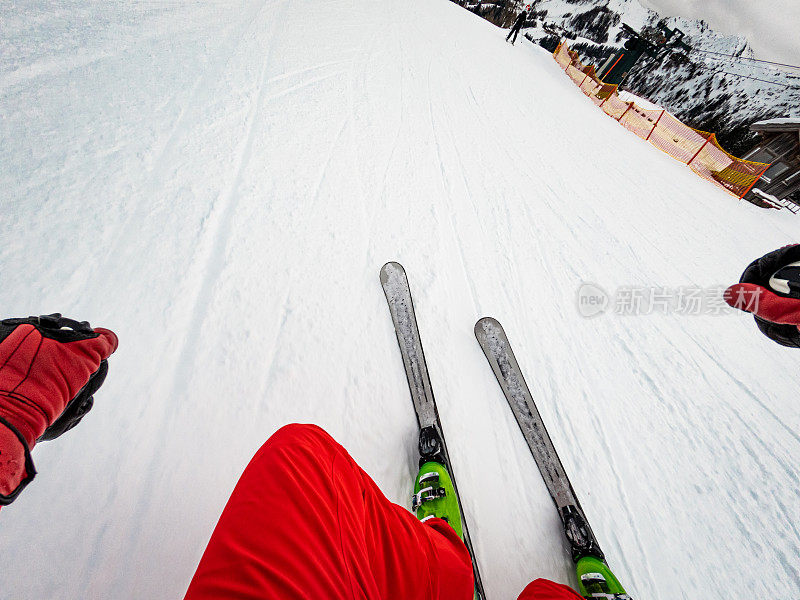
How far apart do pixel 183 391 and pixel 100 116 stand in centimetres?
310

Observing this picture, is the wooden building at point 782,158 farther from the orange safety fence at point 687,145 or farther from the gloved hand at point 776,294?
the gloved hand at point 776,294

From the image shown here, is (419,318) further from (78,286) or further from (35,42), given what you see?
(35,42)

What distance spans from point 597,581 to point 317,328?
2.22 m

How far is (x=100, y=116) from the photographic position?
3055mm

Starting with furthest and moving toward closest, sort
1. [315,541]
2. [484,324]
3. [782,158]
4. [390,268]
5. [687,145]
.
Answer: [782,158] < [687,145] < [390,268] < [484,324] < [315,541]

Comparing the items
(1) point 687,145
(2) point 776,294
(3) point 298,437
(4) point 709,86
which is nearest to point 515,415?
(2) point 776,294

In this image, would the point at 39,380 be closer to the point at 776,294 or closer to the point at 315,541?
the point at 315,541

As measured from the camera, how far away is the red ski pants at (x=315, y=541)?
2.40 ft

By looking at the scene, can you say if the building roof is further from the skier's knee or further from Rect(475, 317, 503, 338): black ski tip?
the skier's knee

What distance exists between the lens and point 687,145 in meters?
10.0

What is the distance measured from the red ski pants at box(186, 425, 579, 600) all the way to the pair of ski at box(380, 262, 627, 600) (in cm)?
76

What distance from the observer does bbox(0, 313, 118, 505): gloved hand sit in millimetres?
908

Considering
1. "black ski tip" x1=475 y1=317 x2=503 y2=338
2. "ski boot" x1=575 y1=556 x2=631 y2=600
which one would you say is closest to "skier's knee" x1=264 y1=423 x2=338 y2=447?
"ski boot" x1=575 y1=556 x2=631 y2=600

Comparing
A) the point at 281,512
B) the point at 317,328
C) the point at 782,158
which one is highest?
the point at 281,512
